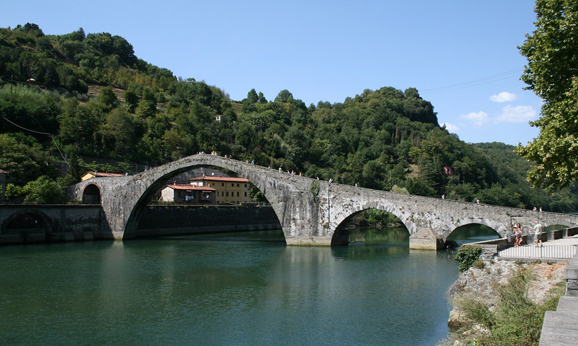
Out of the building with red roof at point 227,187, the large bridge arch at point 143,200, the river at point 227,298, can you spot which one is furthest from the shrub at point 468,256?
the building with red roof at point 227,187

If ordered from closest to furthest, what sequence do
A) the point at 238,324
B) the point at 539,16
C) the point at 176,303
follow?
Answer: the point at 238,324, the point at 539,16, the point at 176,303

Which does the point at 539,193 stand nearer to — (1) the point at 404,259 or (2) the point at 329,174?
(2) the point at 329,174

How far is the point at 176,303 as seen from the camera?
18516 mm

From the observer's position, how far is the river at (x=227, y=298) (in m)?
14.5

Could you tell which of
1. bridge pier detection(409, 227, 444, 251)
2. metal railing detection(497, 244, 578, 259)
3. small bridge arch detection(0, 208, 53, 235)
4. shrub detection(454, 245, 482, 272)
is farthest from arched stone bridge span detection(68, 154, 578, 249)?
shrub detection(454, 245, 482, 272)

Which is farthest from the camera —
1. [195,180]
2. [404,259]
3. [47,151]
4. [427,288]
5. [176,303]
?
[195,180]

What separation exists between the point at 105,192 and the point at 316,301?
3126 cm

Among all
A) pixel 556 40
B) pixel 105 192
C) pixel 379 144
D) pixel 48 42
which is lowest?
pixel 105 192

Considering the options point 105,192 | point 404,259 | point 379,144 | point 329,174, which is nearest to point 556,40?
point 404,259

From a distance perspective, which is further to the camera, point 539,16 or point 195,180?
point 195,180

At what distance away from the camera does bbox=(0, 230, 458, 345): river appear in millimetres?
14484

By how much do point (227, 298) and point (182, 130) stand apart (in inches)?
2577

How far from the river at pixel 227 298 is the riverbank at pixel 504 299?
1.37m

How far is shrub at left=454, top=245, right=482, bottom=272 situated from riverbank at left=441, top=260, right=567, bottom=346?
0.25 m
